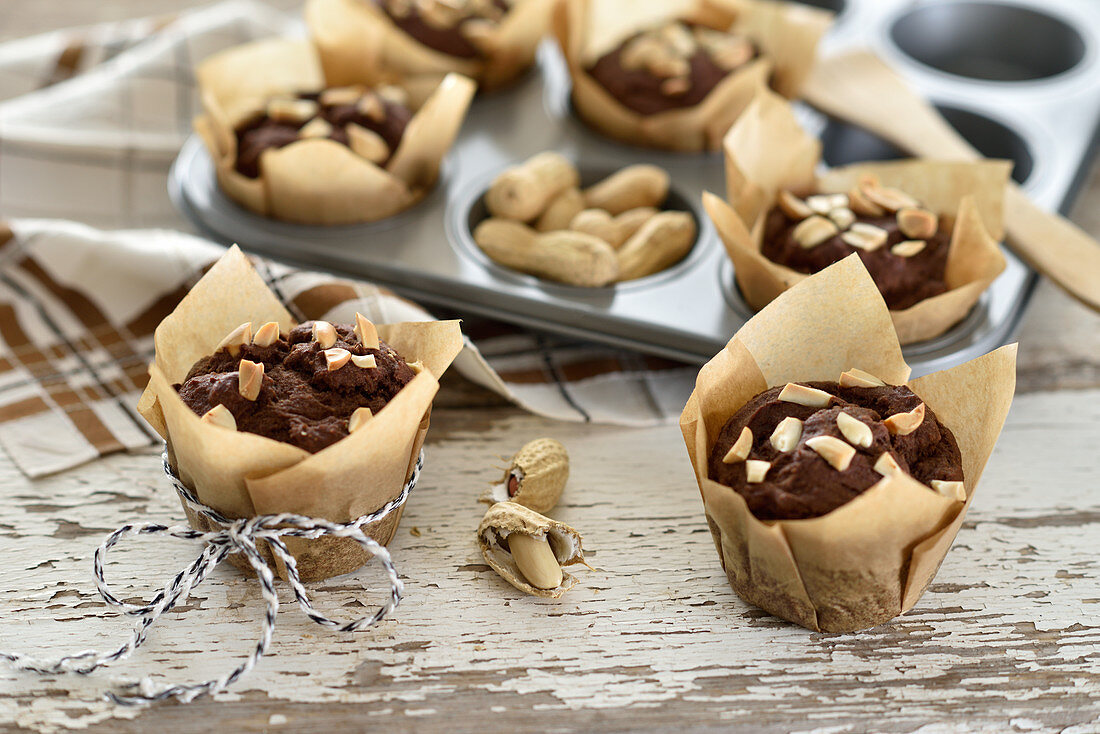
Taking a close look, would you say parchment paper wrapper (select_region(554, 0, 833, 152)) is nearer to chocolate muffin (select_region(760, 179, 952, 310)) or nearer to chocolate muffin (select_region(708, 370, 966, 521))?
chocolate muffin (select_region(760, 179, 952, 310))

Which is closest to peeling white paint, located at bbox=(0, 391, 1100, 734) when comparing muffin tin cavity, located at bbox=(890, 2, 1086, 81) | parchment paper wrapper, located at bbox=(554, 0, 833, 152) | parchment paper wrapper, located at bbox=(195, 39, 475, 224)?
parchment paper wrapper, located at bbox=(195, 39, 475, 224)

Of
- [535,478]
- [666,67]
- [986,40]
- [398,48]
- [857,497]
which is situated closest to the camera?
Answer: [857,497]

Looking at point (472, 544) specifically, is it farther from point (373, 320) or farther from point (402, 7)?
point (402, 7)

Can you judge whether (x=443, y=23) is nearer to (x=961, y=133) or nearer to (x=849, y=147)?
(x=849, y=147)

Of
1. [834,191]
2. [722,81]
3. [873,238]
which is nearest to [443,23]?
[722,81]

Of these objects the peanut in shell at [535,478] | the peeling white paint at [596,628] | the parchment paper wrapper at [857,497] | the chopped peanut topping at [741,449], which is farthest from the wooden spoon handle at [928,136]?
the peanut in shell at [535,478]

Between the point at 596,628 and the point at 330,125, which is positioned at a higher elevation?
the point at 330,125
